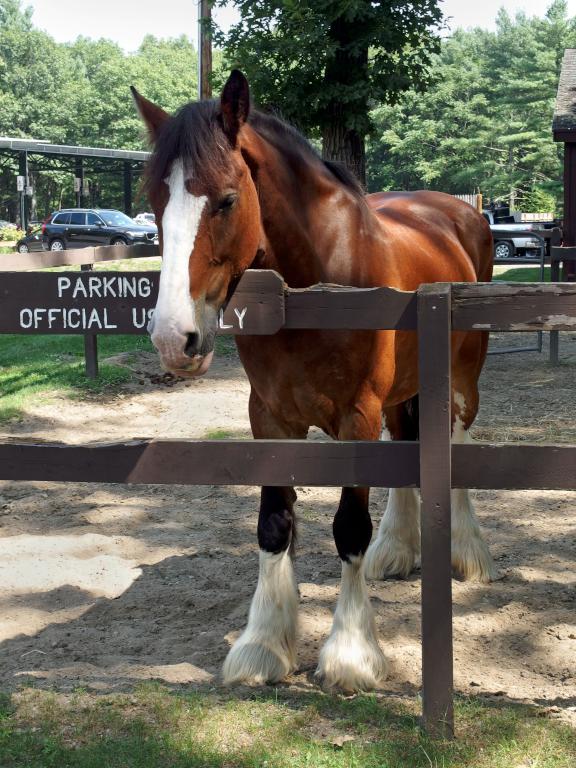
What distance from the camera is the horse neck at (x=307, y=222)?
346 cm

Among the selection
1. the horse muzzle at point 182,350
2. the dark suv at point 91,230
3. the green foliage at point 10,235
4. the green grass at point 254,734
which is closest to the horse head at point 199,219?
the horse muzzle at point 182,350

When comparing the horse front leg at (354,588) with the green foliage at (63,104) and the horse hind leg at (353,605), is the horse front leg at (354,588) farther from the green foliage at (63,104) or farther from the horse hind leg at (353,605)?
the green foliage at (63,104)

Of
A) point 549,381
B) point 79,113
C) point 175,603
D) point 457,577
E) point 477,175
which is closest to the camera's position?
point 175,603

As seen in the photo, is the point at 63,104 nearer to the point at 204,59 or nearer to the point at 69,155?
the point at 69,155

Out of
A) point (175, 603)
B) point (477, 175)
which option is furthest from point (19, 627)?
point (477, 175)

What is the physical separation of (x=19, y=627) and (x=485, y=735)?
2.20 meters

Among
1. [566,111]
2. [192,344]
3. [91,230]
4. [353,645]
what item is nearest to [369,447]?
[192,344]

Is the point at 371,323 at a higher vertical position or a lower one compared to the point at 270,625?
higher

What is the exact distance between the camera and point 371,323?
9.75 feet

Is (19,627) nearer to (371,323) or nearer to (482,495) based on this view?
(371,323)

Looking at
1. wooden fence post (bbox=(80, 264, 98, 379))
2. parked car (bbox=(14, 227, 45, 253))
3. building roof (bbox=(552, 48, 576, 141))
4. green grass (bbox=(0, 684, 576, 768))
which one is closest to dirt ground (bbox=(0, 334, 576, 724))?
green grass (bbox=(0, 684, 576, 768))

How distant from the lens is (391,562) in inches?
192

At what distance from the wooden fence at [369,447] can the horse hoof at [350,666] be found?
0.47 metres

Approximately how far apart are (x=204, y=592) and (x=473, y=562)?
4.69 ft
